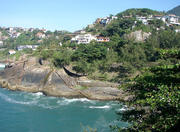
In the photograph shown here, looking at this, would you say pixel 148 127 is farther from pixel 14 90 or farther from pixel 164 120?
pixel 14 90

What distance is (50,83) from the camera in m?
26.3

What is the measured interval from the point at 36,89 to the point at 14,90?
13.2ft

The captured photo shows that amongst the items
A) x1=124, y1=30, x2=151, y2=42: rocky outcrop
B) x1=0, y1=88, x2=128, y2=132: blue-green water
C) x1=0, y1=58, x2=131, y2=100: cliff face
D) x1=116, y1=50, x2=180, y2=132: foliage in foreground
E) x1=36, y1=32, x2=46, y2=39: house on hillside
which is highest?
x1=36, y1=32, x2=46, y2=39: house on hillside

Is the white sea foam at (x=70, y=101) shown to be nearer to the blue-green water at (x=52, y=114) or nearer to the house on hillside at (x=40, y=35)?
the blue-green water at (x=52, y=114)

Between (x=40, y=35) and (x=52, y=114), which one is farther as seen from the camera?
(x=40, y=35)

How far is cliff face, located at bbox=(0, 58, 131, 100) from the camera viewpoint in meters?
23.9

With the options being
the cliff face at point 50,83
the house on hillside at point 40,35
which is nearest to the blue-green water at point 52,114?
the cliff face at point 50,83

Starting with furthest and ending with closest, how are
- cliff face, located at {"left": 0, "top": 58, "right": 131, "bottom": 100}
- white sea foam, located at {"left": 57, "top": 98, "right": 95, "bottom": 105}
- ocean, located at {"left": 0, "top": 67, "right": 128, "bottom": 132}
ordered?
1. cliff face, located at {"left": 0, "top": 58, "right": 131, "bottom": 100}
2. white sea foam, located at {"left": 57, "top": 98, "right": 95, "bottom": 105}
3. ocean, located at {"left": 0, "top": 67, "right": 128, "bottom": 132}

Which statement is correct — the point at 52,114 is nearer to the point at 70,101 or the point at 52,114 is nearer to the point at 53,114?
the point at 53,114

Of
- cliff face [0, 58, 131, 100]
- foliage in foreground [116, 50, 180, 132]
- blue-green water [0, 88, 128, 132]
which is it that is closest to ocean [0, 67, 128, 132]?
blue-green water [0, 88, 128, 132]

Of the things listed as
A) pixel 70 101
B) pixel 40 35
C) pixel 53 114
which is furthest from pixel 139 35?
pixel 40 35

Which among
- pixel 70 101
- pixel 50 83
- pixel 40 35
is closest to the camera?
pixel 70 101

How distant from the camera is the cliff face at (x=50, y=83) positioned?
78.4 ft

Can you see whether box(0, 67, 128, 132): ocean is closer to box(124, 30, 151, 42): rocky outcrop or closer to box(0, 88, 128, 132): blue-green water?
box(0, 88, 128, 132): blue-green water
